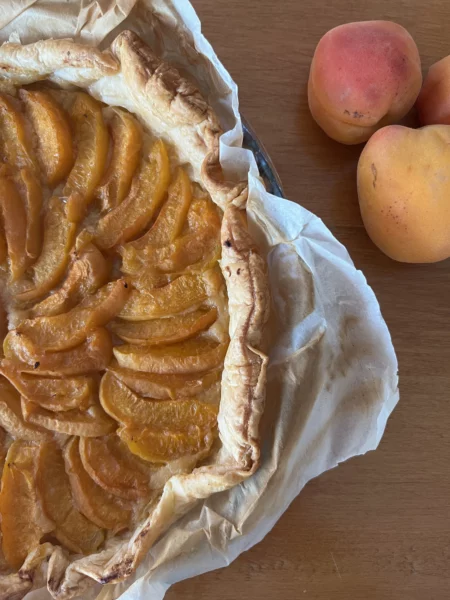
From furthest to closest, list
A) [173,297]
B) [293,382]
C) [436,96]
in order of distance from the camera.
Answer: [436,96]
[173,297]
[293,382]

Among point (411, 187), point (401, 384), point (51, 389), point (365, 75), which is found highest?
point (365, 75)

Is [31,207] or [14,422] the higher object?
[31,207]

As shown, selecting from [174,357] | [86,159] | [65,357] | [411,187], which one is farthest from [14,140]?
[411,187]

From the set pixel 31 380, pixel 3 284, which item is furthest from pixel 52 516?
pixel 3 284

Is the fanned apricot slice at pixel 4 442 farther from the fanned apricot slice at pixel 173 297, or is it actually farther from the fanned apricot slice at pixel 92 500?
the fanned apricot slice at pixel 173 297

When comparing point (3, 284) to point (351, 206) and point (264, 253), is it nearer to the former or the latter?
point (264, 253)

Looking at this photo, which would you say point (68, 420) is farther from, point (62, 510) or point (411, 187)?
point (411, 187)
